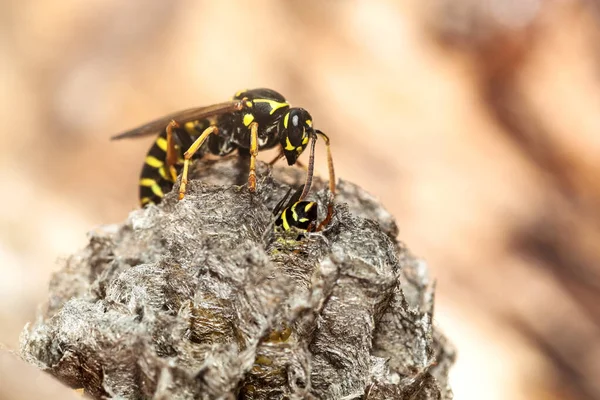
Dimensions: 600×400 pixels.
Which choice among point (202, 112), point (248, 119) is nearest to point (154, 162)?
point (202, 112)

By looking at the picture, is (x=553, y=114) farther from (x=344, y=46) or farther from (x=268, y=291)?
(x=268, y=291)

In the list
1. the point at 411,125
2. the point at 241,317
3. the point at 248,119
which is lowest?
the point at 241,317

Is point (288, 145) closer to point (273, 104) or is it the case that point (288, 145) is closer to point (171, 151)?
point (273, 104)

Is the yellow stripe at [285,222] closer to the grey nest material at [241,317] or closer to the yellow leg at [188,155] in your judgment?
the grey nest material at [241,317]

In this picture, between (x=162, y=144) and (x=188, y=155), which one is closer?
(x=188, y=155)

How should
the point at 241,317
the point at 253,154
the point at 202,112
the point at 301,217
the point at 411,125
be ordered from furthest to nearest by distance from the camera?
1. the point at 411,125
2. the point at 202,112
3. the point at 253,154
4. the point at 301,217
5. the point at 241,317

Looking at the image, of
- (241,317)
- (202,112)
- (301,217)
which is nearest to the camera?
(241,317)

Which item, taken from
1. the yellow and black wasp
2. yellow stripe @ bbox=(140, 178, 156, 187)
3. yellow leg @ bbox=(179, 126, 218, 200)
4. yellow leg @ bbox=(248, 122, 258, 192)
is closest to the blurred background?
yellow stripe @ bbox=(140, 178, 156, 187)
